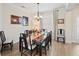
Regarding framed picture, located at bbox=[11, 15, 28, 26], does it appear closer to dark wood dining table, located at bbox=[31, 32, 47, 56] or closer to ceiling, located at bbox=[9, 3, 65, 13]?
ceiling, located at bbox=[9, 3, 65, 13]

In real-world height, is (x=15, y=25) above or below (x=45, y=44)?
above

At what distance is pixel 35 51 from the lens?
192cm

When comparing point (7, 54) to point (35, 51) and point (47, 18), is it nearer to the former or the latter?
point (35, 51)

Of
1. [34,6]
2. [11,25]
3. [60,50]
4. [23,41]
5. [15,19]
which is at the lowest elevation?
[60,50]

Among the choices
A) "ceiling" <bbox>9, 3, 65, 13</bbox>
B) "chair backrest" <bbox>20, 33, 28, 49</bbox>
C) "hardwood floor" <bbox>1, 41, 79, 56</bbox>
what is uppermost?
"ceiling" <bbox>9, 3, 65, 13</bbox>

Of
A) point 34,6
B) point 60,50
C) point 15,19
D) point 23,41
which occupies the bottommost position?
point 60,50

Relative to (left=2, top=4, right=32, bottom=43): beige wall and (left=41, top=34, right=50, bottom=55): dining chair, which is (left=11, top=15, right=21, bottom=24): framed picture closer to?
(left=2, top=4, right=32, bottom=43): beige wall

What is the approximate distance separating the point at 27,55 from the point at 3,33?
564 mm

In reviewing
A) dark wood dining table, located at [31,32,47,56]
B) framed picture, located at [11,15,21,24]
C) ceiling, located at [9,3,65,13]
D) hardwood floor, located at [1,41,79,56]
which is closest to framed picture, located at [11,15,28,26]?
framed picture, located at [11,15,21,24]

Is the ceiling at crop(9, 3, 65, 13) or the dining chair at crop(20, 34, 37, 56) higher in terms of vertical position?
the ceiling at crop(9, 3, 65, 13)

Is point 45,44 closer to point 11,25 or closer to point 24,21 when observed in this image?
point 24,21

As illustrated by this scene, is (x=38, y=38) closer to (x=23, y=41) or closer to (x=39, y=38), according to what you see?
(x=39, y=38)

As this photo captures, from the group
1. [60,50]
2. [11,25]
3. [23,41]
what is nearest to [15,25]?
[11,25]

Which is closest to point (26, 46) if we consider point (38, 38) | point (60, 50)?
point (38, 38)
